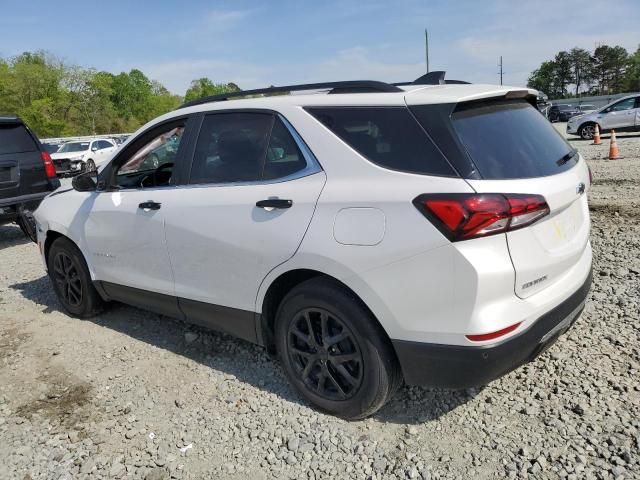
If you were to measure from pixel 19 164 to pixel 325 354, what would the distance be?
690 centimetres

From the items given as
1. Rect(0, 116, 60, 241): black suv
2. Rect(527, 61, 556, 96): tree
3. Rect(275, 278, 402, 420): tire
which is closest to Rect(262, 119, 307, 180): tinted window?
Rect(275, 278, 402, 420): tire

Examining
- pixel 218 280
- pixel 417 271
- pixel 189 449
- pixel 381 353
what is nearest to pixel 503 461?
pixel 381 353

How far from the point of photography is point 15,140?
7.90 meters

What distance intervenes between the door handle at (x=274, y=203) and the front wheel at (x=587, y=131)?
20.3 meters

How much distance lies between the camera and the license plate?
2570 mm

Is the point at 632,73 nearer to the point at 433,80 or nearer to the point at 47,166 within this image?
the point at 47,166

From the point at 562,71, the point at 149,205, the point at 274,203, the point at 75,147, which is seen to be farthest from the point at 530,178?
the point at 562,71

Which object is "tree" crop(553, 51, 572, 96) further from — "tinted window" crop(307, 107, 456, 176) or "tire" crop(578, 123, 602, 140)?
"tinted window" crop(307, 107, 456, 176)

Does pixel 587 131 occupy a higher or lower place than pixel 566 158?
lower

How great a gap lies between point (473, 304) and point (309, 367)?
1.11m

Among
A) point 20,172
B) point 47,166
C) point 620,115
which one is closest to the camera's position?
point 20,172

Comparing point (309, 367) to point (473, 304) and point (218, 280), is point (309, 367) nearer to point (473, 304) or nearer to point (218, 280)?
point (218, 280)

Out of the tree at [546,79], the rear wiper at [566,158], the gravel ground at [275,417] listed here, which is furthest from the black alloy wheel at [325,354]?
the tree at [546,79]

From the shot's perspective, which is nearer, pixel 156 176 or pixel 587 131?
pixel 156 176
